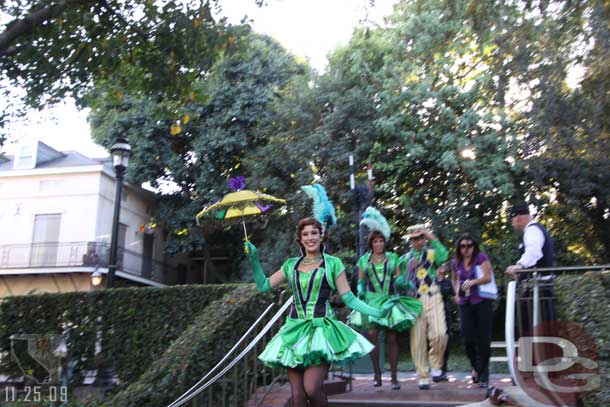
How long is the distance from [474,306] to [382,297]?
1048mm

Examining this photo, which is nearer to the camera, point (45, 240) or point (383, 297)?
point (383, 297)

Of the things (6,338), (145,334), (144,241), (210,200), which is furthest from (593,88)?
(144,241)

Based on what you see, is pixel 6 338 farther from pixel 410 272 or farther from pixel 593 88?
pixel 593 88

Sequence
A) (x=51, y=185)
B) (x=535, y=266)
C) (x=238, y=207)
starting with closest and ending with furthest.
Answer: (x=238, y=207) → (x=535, y=266) → (x=51, y=185)

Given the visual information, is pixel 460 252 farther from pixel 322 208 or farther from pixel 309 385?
pixel 309 385

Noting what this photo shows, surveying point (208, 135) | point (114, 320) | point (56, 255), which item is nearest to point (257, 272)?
point (114, 320)

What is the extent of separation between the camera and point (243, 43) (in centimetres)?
1007

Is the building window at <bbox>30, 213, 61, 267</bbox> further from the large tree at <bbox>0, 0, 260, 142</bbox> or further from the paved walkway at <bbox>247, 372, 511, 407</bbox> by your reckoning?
the paved walkway at <bbox>247, 372, 511, 407</bbox>

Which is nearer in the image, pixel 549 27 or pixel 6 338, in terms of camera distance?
pixel 549 27

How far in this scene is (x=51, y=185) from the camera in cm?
2553

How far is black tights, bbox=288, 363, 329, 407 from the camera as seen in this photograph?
4.77 meters

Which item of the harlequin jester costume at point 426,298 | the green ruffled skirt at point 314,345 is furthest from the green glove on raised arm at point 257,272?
the harlequin jester costume at point 426,298

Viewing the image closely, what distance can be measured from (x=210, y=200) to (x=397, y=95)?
7.89 metres

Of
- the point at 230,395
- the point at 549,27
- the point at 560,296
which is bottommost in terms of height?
the point at 230,395
